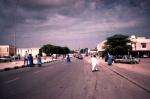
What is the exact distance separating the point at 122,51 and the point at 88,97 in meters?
65.5

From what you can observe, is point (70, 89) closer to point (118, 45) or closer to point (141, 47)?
point (118, 45)

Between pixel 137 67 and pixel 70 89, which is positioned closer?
pixel 70 89

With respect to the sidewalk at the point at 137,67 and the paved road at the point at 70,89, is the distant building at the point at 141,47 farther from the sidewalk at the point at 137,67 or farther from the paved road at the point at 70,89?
the paved road at the point at 70,89

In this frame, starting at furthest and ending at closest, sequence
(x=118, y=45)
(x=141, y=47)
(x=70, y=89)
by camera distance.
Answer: (x=141, y=47)
(x=118, y=45)
(x=70, y=89)

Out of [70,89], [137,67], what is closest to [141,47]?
[137,67]

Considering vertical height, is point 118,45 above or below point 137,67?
above

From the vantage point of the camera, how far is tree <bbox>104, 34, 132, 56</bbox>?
7206cm

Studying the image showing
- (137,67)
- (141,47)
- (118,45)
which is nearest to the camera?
(137,67)

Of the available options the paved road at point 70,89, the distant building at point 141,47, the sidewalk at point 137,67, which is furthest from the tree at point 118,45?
the paved road at point 70,89

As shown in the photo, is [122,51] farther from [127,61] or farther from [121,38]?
[127,61]

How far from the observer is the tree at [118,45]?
72062 millimetres

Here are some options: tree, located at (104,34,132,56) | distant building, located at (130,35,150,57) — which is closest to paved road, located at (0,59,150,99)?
tree, located at (104,34,132,56)

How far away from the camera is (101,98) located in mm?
8523

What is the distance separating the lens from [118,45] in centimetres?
7338
